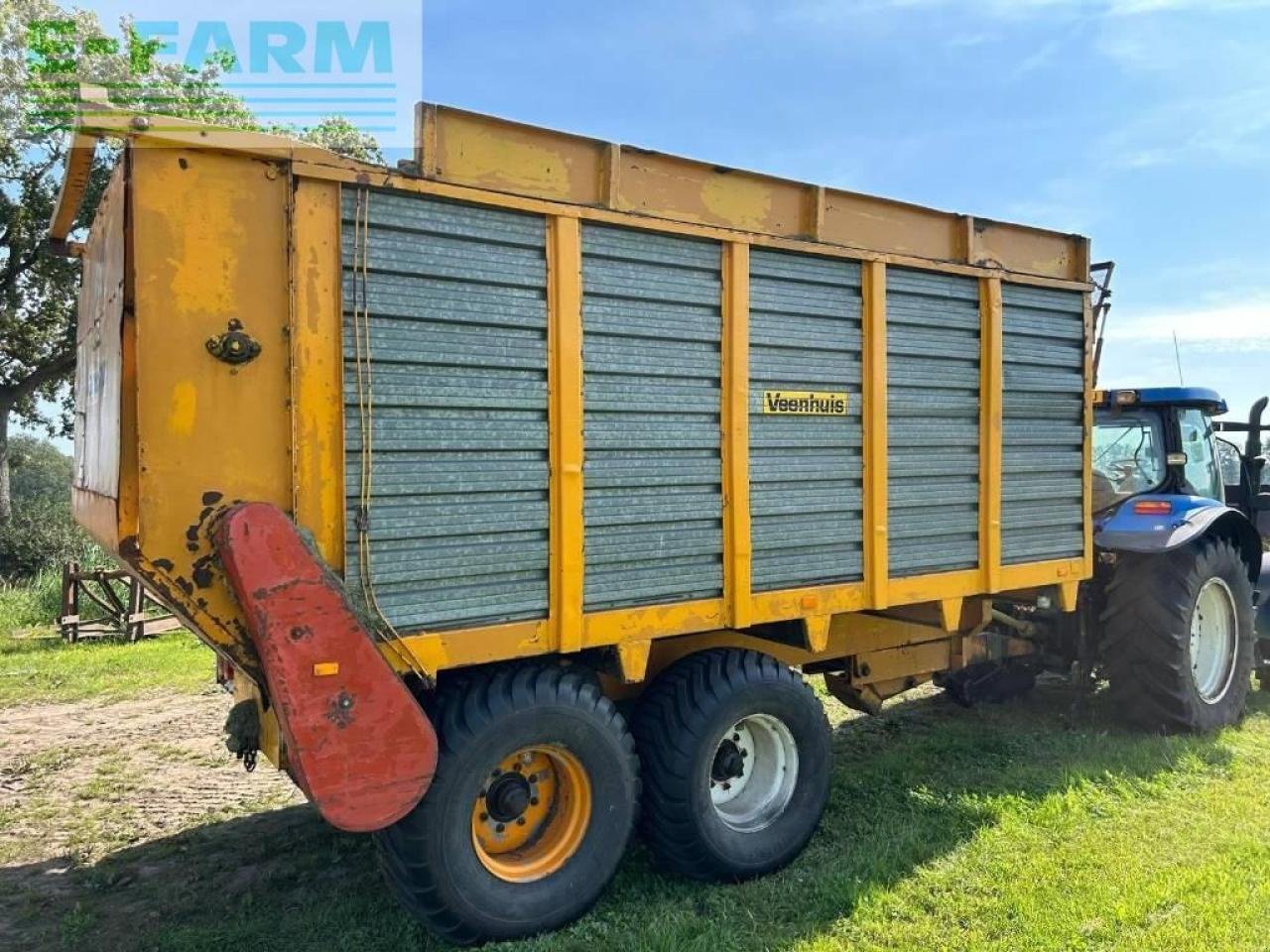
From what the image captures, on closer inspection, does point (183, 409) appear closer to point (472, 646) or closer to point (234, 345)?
point (234, 345)

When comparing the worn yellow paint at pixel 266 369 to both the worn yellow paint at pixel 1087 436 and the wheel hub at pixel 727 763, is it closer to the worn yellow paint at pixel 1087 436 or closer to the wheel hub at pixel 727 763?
the wheel hub at pixel 727 763

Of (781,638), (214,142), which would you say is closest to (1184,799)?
(781,638)

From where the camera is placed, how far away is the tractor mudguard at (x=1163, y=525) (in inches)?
225

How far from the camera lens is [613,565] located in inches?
140

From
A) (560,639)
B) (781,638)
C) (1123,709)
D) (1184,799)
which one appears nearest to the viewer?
(560,639)

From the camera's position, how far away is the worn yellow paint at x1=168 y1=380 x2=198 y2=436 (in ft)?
9.20

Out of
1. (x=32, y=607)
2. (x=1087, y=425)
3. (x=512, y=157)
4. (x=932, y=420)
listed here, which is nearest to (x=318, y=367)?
(x=512, y=157)

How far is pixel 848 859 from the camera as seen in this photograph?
3980 mm

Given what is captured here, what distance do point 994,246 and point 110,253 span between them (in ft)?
13.4

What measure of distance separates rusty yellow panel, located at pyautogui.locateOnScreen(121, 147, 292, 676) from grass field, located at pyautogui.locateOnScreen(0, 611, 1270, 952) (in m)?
1.49

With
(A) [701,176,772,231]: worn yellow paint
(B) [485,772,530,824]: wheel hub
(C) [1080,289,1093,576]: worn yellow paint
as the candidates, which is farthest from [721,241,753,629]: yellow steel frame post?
(C) [1080,289,1093,576]: worn yellow paint

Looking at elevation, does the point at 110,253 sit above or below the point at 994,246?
below

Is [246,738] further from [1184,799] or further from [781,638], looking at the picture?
[1184,799]

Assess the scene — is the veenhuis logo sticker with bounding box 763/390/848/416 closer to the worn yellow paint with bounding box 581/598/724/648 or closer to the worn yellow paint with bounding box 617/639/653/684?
the worn yellow paint with bounding box 581/598/724/648
